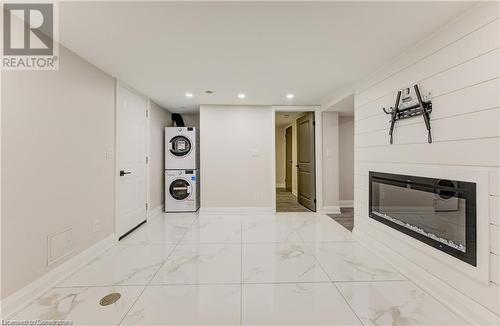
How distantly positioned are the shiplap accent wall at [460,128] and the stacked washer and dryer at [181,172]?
3.54m

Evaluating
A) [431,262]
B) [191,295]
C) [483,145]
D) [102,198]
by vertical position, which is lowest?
[191,295]

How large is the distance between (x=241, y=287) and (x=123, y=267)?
52.7 inches

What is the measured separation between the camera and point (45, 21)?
5.64ft

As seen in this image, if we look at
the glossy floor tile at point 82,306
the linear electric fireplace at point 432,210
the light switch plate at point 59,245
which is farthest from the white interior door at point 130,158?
the linear electric fireplace at point 432,210

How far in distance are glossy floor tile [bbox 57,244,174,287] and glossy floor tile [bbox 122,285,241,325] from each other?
311 mm

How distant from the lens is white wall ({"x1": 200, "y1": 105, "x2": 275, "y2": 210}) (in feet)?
14.6

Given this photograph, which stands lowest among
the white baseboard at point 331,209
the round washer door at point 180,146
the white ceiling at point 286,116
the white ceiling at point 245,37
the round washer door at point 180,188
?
the white baseboard at point 331,209

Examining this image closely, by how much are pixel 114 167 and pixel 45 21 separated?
1754 millimetres

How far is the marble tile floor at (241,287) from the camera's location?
159 cm

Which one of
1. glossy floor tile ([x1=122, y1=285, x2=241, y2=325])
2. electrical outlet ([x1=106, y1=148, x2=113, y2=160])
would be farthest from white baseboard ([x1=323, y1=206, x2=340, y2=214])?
electrical outlet ([x1=106, y1=148, x2=113, y2=160])

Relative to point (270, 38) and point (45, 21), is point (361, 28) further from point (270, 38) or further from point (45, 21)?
point (45, 21)

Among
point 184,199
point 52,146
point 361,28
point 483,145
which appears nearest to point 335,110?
point 361,28

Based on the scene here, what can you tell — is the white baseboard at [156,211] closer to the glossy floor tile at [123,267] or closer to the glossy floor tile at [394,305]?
the glossy floor tile at [123,267]

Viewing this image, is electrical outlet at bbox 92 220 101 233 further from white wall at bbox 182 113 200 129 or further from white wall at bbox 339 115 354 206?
white wall at bbox 339 115 354 206
